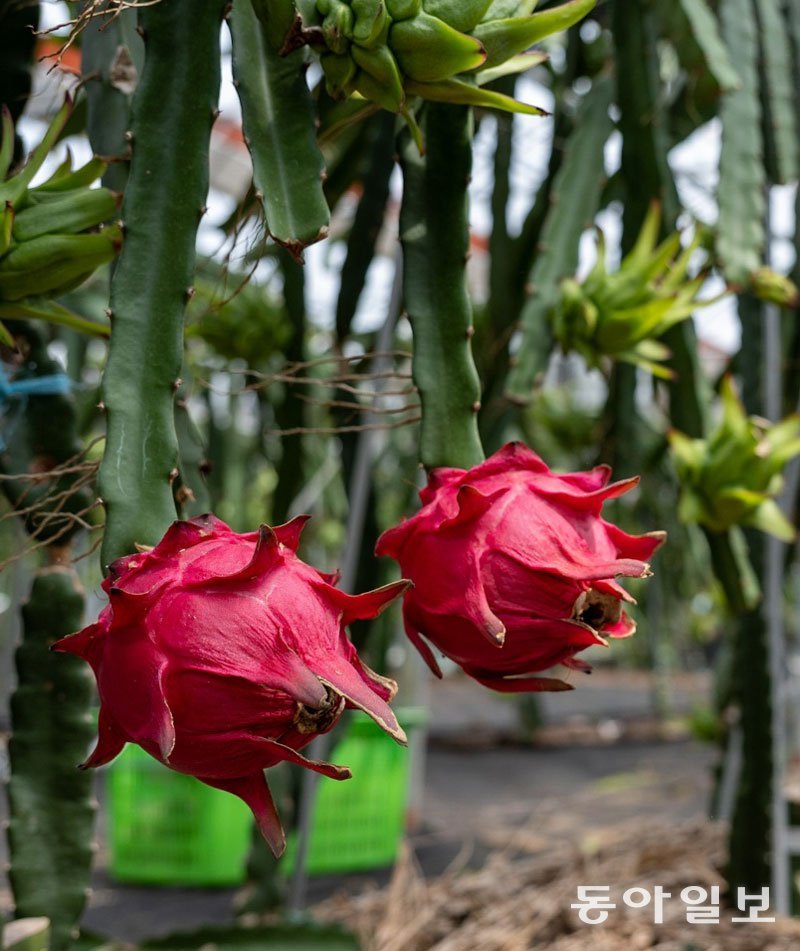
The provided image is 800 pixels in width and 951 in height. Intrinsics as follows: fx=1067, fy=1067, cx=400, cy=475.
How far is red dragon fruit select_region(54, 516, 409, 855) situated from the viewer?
1.34 ft

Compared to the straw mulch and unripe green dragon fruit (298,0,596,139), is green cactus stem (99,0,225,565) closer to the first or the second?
unripe green dragon fruit (298,0,596,139)

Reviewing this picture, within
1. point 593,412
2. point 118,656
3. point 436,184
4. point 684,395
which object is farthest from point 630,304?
point 593,412

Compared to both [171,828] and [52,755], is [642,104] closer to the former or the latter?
[52,755]

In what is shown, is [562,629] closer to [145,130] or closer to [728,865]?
[145,130]

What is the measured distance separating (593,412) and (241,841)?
1.33 meters

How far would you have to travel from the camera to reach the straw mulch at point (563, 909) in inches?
46.5

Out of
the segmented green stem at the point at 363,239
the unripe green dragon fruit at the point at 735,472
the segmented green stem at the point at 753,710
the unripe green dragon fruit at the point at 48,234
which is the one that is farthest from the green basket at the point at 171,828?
the unripe green dragon fruit at the point at 48,234

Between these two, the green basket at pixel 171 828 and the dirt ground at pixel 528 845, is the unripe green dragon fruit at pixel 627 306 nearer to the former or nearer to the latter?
the dirt ground at pixel 528 845

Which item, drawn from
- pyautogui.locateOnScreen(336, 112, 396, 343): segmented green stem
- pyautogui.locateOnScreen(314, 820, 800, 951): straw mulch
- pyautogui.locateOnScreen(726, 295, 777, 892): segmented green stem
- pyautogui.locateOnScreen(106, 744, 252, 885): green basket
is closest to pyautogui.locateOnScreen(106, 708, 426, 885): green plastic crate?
pyautogui.locateOnScreen(106, 744, 252, 885): green basket

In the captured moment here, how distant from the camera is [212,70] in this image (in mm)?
606

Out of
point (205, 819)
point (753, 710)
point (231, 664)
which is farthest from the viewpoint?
point (205, 819)

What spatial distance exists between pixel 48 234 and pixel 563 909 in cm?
103

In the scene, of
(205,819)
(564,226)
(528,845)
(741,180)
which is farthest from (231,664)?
(528,845)

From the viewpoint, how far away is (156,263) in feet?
1.89
